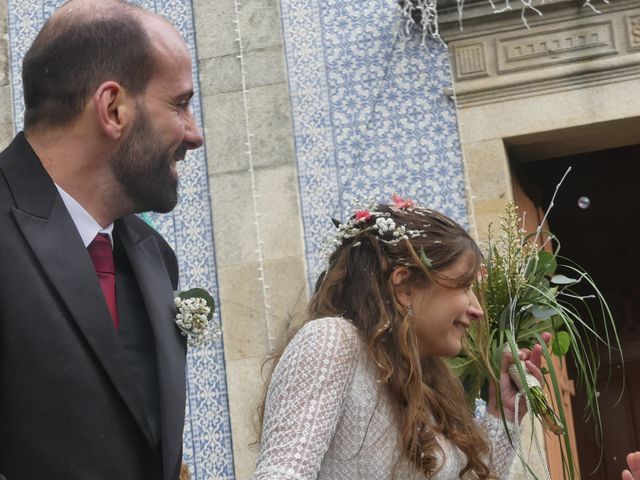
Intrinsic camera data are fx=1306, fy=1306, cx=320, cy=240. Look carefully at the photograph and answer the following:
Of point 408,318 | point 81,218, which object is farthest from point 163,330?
point 408,318

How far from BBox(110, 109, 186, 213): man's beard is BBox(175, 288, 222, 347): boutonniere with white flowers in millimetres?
273

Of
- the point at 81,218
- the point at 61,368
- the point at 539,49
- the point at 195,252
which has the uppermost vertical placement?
the point at 539,49

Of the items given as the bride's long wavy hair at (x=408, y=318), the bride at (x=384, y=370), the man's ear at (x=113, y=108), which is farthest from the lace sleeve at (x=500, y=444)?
the man's ear at (x=113, y=108)

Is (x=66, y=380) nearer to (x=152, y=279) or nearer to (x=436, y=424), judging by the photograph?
(x=152, y=279)

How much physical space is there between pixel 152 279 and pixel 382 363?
0.63 metres

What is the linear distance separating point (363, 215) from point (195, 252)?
3.33 meters

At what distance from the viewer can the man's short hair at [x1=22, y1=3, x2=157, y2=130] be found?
242 centimetres

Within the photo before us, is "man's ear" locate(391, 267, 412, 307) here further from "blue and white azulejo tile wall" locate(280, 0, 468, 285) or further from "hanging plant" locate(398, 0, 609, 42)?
"hanging plant" locate(398, 0, 609, 42)

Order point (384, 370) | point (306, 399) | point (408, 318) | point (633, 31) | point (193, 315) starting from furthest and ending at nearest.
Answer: point (633, 31), point (408, 318), point (384, 370), point (306, 399), point (193, 315)

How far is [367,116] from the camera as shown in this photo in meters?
6.51

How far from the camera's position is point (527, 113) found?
6.31 m

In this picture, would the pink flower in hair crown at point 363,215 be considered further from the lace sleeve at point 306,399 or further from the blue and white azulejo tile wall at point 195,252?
the blue and white azulejo tile wall at point 195,252

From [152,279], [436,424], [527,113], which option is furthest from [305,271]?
[152,279]

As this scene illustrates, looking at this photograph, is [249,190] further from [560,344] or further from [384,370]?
[384,370]
